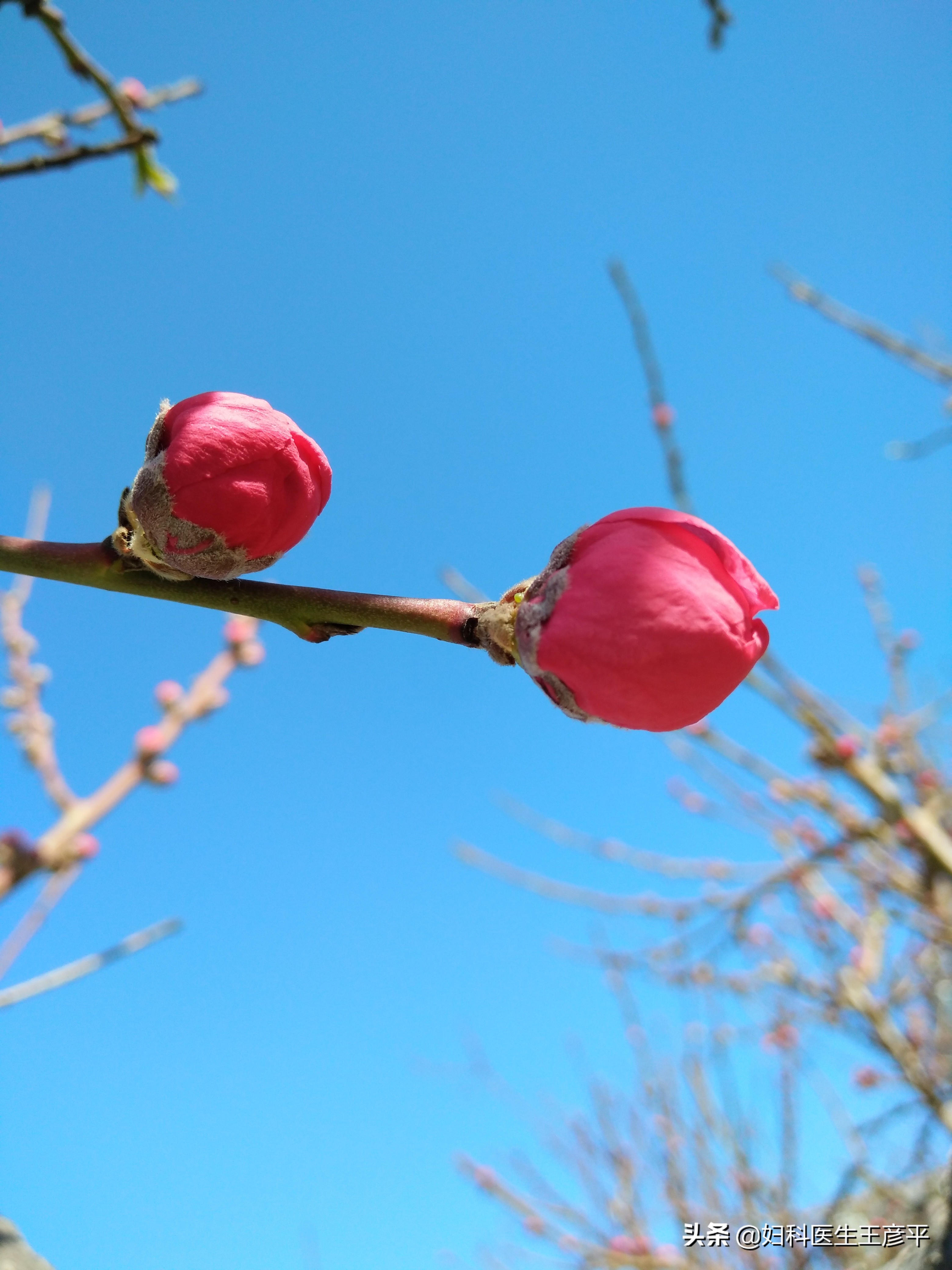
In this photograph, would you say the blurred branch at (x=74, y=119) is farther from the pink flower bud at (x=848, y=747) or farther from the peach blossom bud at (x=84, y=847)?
the pink flower bud at (x=848, y=747)

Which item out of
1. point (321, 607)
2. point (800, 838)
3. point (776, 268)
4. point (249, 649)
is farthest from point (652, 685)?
point (800, 838)

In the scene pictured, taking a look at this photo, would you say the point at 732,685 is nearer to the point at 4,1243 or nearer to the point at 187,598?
the point at 187,598

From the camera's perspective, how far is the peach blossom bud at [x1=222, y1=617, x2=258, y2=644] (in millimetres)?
3900

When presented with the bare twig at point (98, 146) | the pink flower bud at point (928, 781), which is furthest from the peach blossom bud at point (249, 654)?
the pink flower bud at point (928, 781)

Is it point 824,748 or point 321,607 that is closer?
point 321,607

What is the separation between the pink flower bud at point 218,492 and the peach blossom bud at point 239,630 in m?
2.90

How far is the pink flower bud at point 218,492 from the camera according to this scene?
102cm

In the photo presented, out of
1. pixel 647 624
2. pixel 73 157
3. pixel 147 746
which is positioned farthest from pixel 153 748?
pixel 647 624

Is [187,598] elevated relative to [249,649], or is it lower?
lower

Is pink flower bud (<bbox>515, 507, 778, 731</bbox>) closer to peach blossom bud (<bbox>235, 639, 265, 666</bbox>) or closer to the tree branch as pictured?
the tree branch

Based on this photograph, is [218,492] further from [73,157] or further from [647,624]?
[73,157]

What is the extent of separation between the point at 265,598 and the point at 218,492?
152 mm

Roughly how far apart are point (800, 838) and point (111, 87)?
523 cm

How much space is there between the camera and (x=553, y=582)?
985 mm
